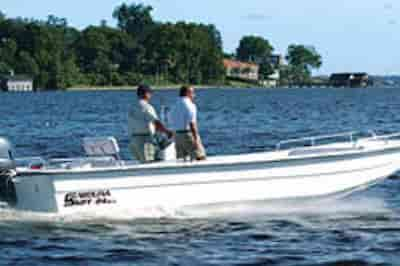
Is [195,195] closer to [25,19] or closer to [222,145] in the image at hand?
[222,145]

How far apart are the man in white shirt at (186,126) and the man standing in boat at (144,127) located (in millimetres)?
241

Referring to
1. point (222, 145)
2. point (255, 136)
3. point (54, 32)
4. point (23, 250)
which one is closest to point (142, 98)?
point (23, 250)

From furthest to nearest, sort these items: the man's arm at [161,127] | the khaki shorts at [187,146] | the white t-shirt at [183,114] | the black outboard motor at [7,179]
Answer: the khaki shorts at [187,146], the white t-shirt at [183,114], the man's arm at [161,127], the black outboard motor at [7,179]

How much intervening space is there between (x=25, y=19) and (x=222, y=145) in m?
144

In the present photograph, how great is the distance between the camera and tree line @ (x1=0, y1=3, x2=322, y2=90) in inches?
6280

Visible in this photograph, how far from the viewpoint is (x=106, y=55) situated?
170500 mm

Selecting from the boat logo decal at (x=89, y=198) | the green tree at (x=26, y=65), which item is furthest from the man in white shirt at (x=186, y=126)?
the green tree at (x=26, y=65)

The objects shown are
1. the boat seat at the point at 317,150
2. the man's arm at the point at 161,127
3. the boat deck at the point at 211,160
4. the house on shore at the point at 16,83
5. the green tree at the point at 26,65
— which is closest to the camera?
the boat deck at the point at 211,160

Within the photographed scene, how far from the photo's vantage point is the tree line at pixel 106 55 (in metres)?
160

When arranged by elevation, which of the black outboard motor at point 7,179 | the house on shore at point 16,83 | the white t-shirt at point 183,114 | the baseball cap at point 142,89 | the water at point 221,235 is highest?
the baseball cap at point 142,89

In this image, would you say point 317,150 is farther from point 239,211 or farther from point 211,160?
point 211,160

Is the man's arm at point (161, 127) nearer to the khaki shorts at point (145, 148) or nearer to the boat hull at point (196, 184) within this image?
the khaki shorts at point (145, 148)

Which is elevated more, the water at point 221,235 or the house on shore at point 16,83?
the water at point 221,235

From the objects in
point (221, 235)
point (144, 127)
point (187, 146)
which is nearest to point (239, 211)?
point (221, 235)
